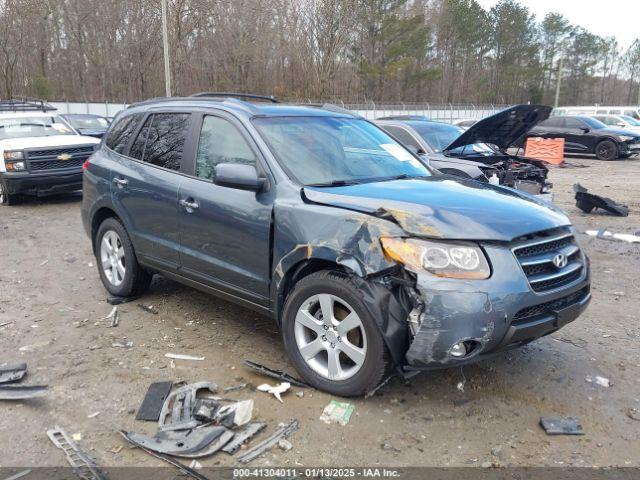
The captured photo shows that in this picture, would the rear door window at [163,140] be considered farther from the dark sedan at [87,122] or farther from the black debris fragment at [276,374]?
the dark sedan at [87,122]

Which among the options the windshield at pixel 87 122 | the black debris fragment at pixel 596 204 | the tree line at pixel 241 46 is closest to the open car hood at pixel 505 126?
the black debris fragment at pixel 596 204

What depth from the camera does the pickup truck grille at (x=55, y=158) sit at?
10.7 metres

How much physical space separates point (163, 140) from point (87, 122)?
45.2 ft

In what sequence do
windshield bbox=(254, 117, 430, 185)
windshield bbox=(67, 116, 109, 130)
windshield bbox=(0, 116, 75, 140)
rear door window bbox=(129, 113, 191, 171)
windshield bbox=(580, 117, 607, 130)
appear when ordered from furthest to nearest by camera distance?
1. windshield bbox=(580, 117, 607, 130)
2. windshield bbox=(67, 116, 109, 130)
3. windshield bbox=(0, 116, 75, 140)
4. rear door window bbox=(129, 113, 191, 171)
5. windshield bbox=(254, 117, 430, 185)

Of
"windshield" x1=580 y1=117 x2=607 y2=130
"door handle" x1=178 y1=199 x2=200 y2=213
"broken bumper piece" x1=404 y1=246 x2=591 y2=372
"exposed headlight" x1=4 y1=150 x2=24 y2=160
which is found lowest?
"broken bumper piece" x1=404 y1=246 x2=591 y2=372

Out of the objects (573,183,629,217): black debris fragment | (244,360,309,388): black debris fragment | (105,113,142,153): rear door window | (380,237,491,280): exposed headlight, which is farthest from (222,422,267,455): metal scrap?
(573,183,629,217): black debris fragment

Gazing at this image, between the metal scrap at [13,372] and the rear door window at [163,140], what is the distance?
1.87 m

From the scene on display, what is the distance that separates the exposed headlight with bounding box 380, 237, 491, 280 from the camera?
306 centimetres

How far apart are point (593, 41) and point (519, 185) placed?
2726 inches

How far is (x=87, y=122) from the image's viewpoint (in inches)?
674

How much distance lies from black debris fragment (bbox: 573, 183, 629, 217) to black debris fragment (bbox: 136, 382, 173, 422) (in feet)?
28.7

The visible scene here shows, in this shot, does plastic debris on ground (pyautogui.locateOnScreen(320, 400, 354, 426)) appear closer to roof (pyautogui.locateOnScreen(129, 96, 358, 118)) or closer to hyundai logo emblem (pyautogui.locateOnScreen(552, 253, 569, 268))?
hyundai logo emblem (pyautogui.locateOnScreen(552, 253, 569, 268))

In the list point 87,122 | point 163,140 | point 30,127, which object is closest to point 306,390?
point 163,140

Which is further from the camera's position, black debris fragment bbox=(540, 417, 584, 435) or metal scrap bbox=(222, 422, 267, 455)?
black debris fragment bbox=(540, 417, 584, 435)
